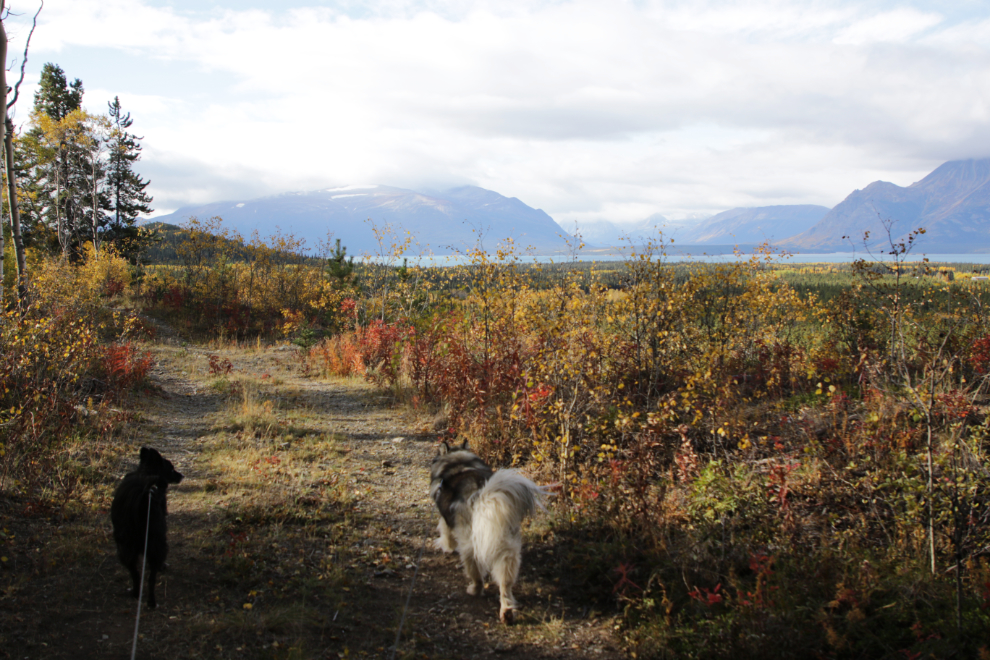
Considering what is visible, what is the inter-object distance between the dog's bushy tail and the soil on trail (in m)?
0.56

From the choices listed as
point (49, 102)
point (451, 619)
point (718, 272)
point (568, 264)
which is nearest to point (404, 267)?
point (568, 264)

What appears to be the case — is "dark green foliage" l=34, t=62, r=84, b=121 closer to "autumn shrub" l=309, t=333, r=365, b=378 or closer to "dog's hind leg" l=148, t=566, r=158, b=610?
"autumn shrub" l=309, t=333, r=365, b=378

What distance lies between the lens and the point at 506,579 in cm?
366

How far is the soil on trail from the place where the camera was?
→ 10.6ft

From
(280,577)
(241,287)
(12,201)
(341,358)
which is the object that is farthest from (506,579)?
(241,287)

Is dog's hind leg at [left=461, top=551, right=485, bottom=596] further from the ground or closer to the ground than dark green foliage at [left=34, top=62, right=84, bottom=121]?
closer to the ground

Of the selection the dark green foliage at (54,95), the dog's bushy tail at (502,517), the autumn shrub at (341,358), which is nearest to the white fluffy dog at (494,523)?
the dog's bushy tail at (502,517)

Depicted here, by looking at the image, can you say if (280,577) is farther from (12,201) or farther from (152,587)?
(12,201)

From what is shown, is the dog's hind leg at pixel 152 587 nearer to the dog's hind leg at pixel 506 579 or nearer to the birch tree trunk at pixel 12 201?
the dog's hind leg at pixel 506 579

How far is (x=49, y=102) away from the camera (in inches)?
1045

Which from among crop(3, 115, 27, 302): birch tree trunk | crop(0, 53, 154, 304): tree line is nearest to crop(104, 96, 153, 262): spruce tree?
crop(0, 53, 154, 304): tree line

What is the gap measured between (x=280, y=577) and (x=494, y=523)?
1921 millimetres

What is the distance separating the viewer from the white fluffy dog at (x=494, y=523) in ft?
11.7

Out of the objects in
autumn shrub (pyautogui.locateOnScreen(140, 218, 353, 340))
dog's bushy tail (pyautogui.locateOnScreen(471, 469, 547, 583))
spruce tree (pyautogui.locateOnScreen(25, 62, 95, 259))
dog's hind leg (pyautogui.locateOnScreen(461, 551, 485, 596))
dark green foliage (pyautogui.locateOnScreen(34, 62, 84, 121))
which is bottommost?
dog's hind leg (pyautogui.locateOnScreen(461, 551, 485, 596))
